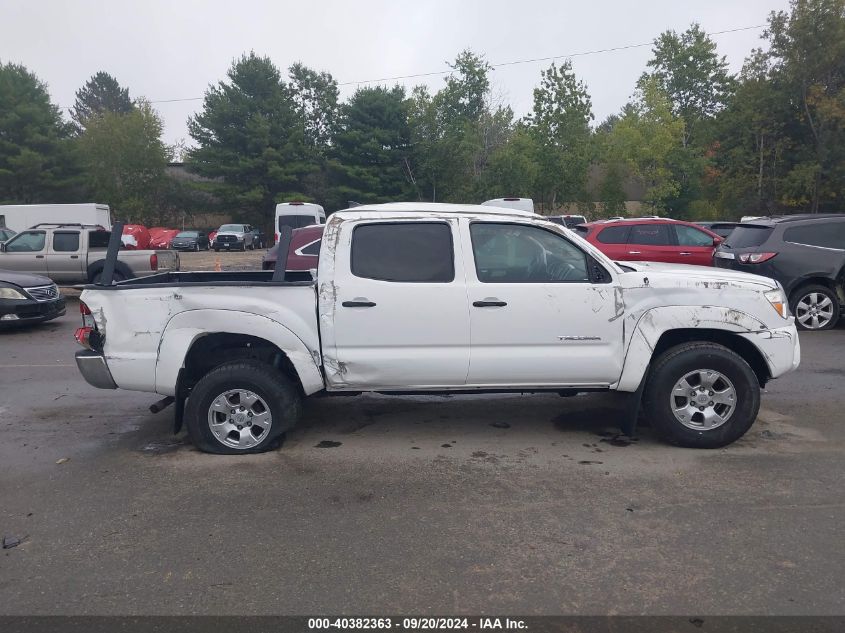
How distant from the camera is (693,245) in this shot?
45.9 ft

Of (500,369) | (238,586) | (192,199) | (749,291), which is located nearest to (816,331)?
(749,291)

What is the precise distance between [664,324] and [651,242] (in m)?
9.01

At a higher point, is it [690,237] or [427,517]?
[690,237]

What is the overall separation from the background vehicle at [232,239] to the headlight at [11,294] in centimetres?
2911

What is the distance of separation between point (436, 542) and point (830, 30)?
32067 millimetres

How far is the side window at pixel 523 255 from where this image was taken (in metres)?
5.49

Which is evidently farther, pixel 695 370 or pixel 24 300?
pixel 24 300

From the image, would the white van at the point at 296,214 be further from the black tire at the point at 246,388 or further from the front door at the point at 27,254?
the black tire at the point at 246,388

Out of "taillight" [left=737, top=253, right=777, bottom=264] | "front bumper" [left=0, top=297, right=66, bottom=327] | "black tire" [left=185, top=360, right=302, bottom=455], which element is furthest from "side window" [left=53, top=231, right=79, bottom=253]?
"taillight" [left=737, top=253, right=777, bottom=264]

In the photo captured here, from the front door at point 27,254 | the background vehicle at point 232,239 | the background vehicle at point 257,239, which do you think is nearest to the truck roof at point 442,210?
the front door at point 27,254

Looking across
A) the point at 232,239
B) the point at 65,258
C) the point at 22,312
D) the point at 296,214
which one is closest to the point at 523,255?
the point at 22,312

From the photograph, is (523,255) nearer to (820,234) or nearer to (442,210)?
(442,210)

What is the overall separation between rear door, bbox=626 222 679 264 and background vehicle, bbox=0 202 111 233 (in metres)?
24.9

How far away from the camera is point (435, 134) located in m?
41.8
